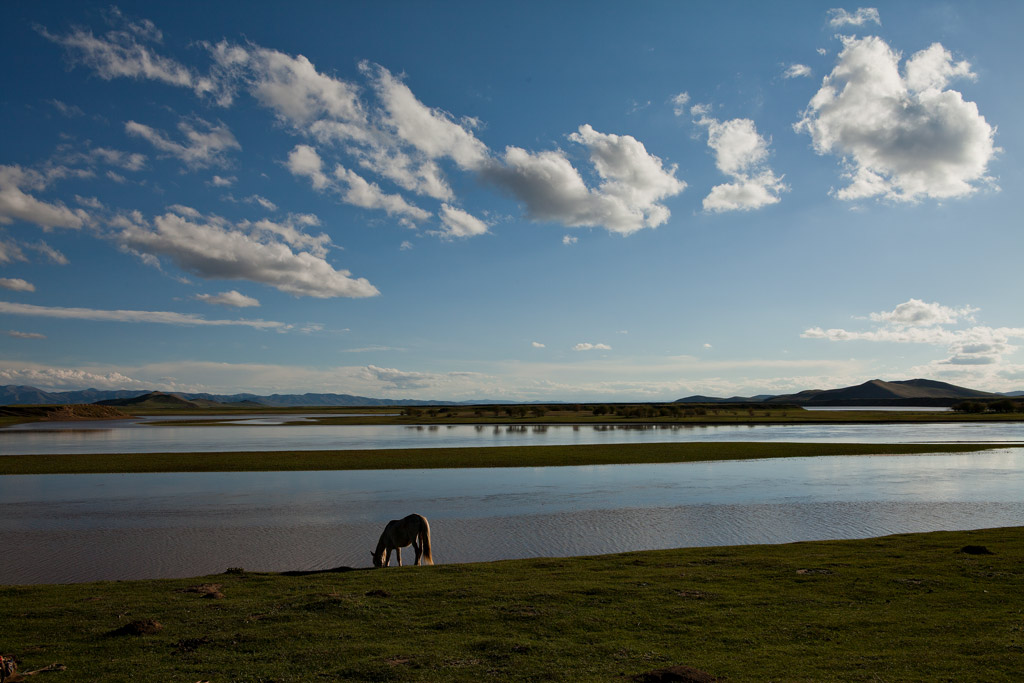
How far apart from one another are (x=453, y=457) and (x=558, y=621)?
35.7m

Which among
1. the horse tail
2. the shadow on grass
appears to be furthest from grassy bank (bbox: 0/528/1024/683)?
the horse tail

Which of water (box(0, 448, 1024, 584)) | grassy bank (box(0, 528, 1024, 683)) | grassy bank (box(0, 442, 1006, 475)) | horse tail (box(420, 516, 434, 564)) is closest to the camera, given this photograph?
grassy bank (box(0, 528, 1024, 683))

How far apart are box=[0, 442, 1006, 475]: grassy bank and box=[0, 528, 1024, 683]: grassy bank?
27.2 m

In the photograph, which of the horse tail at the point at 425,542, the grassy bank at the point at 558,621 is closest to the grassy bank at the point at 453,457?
the horse tail at the point at 425,542

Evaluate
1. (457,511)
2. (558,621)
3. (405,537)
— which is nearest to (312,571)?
(405,537)

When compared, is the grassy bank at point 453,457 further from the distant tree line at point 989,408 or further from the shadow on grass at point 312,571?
the distant tree line at point 989,408

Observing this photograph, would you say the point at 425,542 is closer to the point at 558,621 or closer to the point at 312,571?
the point at 312,571

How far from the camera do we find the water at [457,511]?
18.4 meters

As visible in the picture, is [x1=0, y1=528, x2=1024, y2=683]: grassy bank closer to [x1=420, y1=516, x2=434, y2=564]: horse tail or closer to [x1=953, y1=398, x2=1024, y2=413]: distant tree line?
[x1=420, y1=516, x2=434, y2=564]: horse tail

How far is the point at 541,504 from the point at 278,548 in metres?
11.3

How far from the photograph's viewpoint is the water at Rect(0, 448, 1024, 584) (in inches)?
723

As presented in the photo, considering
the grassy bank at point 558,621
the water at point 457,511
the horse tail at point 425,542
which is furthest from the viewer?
the water at point 457,511

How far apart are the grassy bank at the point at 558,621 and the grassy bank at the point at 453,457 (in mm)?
27203

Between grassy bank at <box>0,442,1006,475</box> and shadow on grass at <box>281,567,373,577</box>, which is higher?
shadow on grass at <box>281,567,373,577</box>
